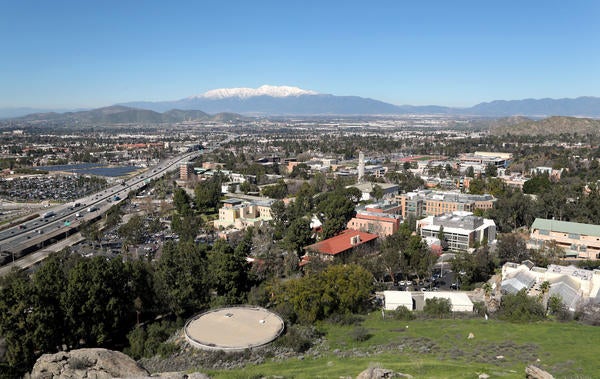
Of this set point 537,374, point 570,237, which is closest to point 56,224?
point 570,237

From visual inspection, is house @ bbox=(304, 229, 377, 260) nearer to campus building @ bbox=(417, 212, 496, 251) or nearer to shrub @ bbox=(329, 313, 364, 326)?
campus building @ bbox=(417, 212, 496, 251)

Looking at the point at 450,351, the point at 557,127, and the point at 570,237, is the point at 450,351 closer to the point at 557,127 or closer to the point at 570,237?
the point at 570,237

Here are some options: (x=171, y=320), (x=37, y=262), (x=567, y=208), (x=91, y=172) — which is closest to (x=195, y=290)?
(x=171, y=320)

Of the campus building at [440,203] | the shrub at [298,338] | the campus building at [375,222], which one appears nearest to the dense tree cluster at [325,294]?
the shrub at [298,338]

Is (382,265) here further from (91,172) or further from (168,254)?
(91,172)

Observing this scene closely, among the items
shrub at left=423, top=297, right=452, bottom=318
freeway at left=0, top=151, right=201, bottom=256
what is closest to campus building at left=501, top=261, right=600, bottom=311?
shrub at left=423, top=297, right=452, bottom=318

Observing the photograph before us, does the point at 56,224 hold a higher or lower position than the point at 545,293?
lower

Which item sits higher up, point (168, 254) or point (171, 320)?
point (168, 254)
